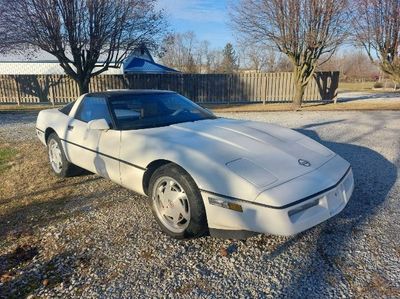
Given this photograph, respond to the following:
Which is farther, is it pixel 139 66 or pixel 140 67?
pixel 139 66

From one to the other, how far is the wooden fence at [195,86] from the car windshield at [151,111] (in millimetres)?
13124

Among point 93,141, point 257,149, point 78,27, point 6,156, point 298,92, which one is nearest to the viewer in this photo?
point 257,149

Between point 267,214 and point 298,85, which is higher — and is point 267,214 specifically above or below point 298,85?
below

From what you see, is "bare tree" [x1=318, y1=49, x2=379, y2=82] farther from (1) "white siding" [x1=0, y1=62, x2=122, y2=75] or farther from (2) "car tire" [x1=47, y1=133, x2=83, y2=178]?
(2) "car tire" [x1=47, y1=133, x2=83, y2=178]

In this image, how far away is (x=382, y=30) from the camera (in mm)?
13602

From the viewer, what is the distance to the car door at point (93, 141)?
11.3 ft

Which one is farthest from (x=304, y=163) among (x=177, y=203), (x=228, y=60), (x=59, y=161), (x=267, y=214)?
(x=228, y=60)

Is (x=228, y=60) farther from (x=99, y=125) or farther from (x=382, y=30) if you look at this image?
(x=99, y=125)

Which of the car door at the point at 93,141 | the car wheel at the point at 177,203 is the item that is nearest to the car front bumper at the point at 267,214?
the car wheel at the point at 177,203

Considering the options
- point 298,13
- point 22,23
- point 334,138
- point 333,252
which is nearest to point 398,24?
point 298,13

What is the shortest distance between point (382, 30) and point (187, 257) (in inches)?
596

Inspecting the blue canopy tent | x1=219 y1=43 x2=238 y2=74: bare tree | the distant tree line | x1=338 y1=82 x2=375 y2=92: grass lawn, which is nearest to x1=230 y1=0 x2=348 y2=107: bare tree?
the distant tree line

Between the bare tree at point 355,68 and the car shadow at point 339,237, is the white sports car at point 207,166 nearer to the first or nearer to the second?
the car shadow at point 339,237

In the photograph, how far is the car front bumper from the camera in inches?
89.7
